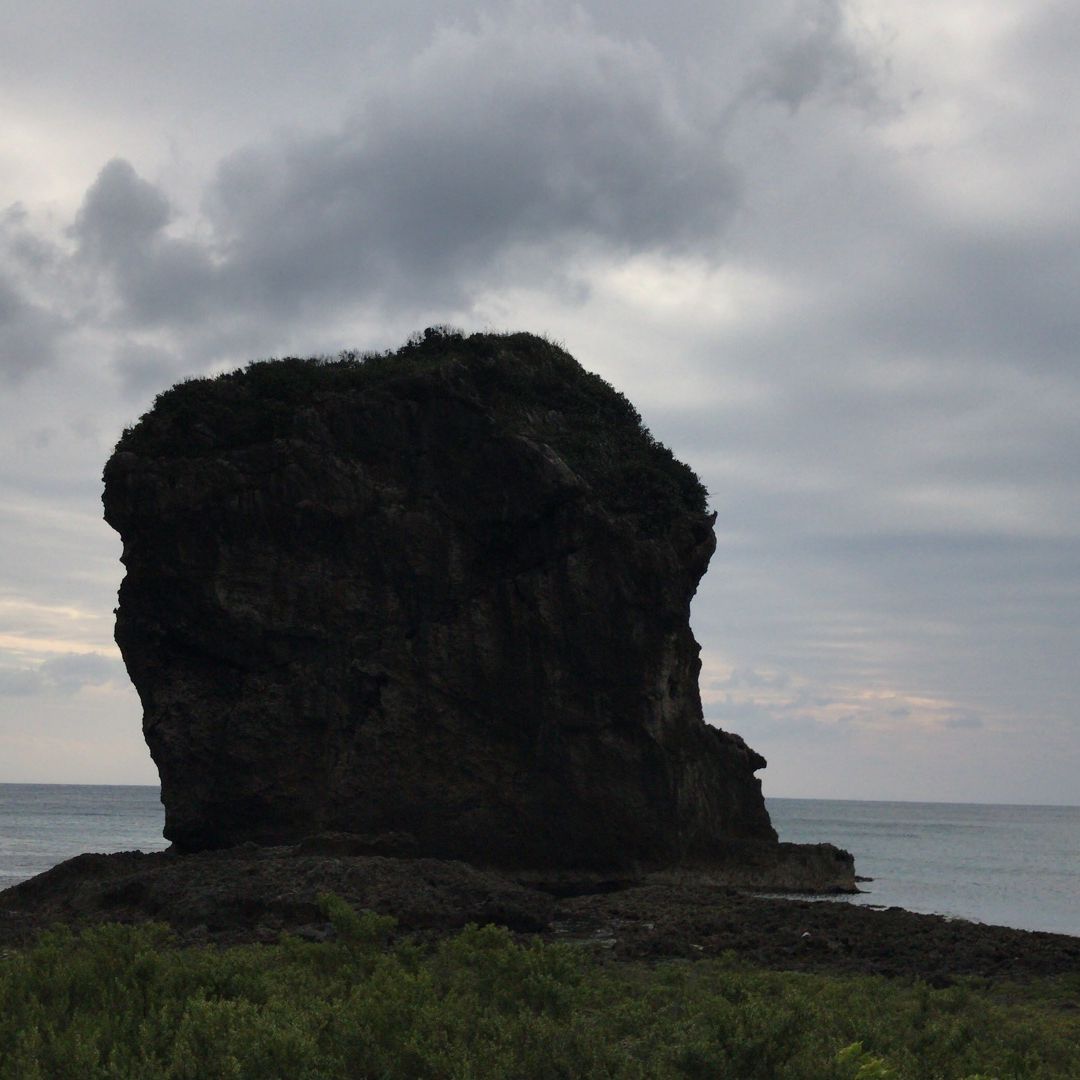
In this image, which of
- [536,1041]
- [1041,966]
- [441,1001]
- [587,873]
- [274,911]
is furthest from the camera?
[587,873]

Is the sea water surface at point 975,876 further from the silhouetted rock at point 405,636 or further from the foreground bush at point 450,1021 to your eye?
the foreground bush at point 450,1021

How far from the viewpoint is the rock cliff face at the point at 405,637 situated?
3838 cm

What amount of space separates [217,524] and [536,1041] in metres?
30.3

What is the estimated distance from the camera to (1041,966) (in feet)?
79.1

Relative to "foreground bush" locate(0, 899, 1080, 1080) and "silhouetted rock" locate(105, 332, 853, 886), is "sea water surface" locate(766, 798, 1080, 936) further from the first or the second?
"foreground bush" locate(0, 899, 1080, 1080)

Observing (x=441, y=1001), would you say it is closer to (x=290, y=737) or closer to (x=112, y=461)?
(x=290, y=737)

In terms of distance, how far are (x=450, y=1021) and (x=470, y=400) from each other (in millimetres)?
30795

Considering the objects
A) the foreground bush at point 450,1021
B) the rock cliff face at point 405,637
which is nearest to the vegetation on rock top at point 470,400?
the rock cliff face at point 405,637

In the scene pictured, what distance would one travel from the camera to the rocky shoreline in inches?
959

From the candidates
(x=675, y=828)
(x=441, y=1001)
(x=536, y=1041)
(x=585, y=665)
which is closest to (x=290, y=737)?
(x=585, y=665)

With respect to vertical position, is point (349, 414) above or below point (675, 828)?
above

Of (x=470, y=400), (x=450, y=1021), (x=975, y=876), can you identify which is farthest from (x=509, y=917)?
(x=975, y=876)

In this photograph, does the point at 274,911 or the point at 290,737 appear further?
the point at 290,737

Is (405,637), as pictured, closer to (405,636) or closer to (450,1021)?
(405,636)
